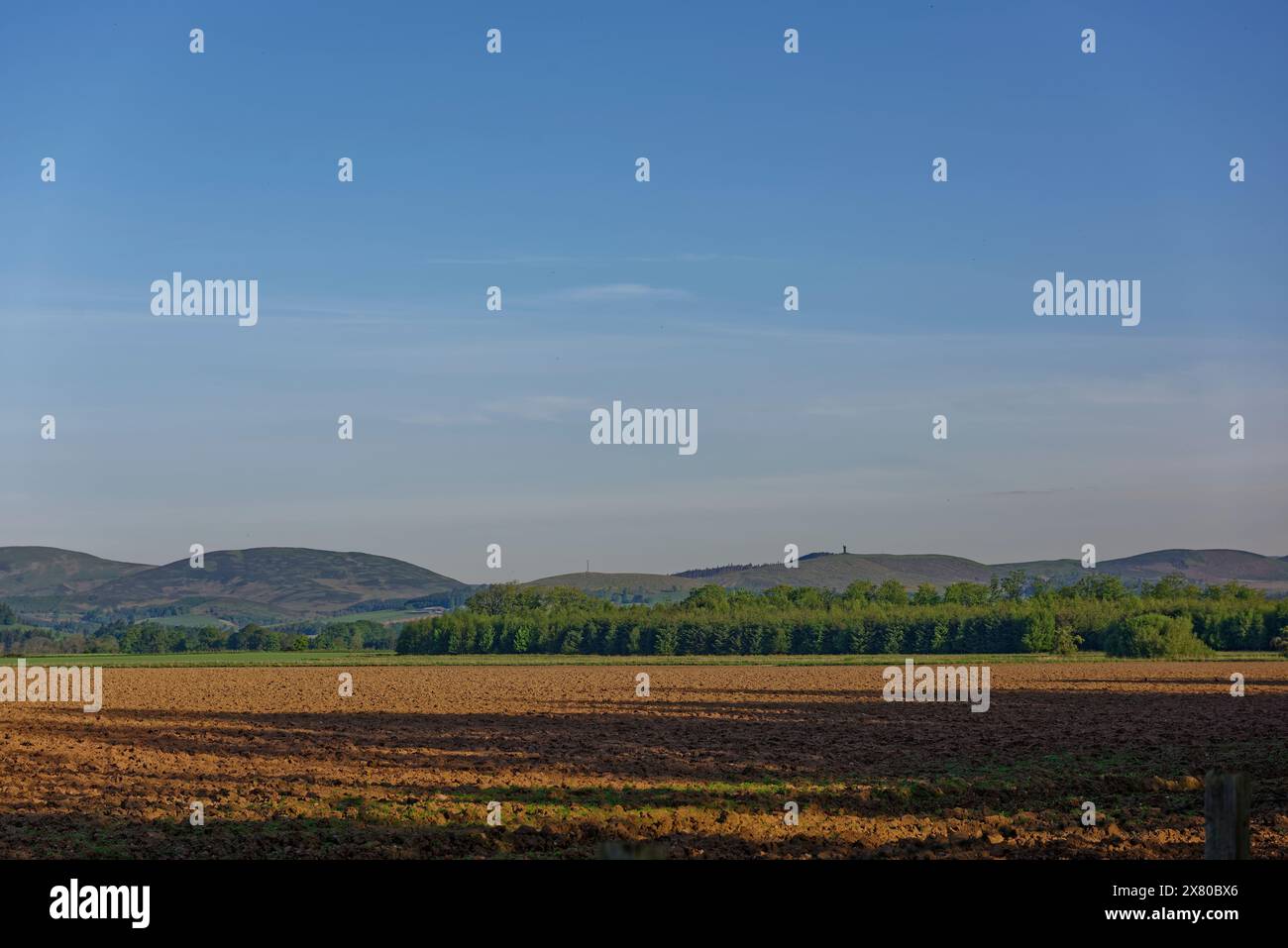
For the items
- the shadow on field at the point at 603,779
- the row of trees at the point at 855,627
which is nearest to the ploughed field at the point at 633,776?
the shadow on field at the point at 603,779

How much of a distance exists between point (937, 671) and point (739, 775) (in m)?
64.0

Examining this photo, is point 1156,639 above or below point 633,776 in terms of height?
below

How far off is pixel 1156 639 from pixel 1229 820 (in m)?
109

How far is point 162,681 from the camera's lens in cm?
7606

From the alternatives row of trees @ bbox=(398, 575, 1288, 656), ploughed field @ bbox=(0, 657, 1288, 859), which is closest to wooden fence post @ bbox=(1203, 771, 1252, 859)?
ploughed field @ bbox=(0, 657, 1288, 859)

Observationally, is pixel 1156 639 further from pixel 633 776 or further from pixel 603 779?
pixel 603 779

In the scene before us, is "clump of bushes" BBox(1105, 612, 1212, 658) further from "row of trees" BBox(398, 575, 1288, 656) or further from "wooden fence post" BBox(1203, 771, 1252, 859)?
"wooden fence post" BBox(1203, 771, 1252, 859)

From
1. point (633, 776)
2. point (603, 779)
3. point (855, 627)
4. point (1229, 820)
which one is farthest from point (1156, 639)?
point (1229, 820)

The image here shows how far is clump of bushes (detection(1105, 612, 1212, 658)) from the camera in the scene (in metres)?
108

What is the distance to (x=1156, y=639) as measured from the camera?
108m

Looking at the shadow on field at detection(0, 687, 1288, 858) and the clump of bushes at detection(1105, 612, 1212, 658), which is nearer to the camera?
the shadow on field at detection(0, 687, 1288, 858)

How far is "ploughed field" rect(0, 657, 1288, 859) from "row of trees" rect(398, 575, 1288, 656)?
219ft
